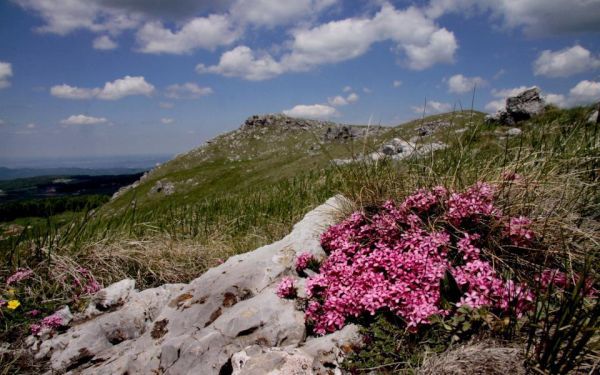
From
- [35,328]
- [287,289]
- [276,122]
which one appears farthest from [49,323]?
[276,122]

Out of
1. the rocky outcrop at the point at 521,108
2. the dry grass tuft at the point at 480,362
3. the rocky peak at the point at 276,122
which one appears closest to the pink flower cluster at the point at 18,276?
the dry grass tuft at the point at 480,362

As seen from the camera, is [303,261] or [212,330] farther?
[303,261]

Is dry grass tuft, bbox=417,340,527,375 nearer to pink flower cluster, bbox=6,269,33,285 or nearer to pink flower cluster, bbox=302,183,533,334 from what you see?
pink flower cluster, bbox=302,183,533,334

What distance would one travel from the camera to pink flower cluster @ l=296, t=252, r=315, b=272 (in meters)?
5.77

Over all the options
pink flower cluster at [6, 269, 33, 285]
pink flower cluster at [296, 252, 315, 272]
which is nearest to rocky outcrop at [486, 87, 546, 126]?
pink flower cluster at [296, 252, 315, 272]

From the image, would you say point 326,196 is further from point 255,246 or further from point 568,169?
point 568,169

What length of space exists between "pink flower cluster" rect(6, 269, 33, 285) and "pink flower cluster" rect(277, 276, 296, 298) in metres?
5.04

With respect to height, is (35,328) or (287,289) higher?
(287,289)

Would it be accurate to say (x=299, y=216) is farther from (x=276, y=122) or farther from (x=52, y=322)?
(x=276, y=122)

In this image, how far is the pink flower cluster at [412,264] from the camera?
4078 millimetres

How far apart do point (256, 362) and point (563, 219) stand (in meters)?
4.06

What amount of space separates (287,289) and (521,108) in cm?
2799

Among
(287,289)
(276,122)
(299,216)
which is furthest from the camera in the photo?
(276,122)

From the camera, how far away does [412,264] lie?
4730 millimetres
